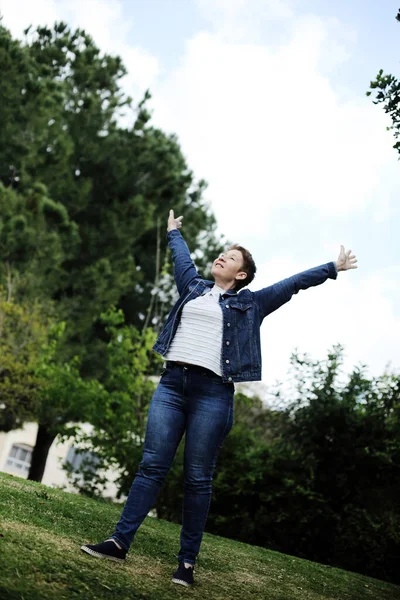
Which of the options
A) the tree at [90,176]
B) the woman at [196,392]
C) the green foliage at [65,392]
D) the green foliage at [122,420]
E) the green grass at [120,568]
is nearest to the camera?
the green grass at [120,568]

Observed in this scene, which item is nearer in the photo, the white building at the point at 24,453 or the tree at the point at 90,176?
the tree at the point at 90,176

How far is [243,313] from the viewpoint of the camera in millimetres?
4270

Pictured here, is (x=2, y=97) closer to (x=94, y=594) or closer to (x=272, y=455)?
(x=272, y=455)

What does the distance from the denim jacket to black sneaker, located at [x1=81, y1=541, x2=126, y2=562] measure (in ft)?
3.47

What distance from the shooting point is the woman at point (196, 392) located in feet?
13.4

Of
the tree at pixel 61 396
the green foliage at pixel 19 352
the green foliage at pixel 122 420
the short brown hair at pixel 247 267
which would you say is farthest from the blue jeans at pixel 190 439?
the green foliage at pixel 19 352

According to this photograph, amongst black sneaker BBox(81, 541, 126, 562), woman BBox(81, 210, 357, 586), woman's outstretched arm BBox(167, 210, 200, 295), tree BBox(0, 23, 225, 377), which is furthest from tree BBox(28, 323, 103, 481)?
black sneaker BBox(81, 541, 126, 562)

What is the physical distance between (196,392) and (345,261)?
1260 millimetres

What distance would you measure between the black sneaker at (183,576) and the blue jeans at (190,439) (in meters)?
0.12

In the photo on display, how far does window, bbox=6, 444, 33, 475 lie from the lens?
108 feet

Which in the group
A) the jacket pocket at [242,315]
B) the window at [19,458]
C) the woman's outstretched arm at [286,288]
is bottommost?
the window at [19,458]

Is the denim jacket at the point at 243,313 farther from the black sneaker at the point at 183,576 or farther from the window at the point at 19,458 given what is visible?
the window at the point at 19,458

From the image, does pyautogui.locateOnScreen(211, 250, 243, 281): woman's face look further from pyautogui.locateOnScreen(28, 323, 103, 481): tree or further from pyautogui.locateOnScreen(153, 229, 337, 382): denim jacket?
pyautogui.locateOnScreen(28, 323, 103, 481): tree

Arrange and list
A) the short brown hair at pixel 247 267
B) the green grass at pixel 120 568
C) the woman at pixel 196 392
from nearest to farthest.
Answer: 1. the green grass at pixel 120 568
2. the woman at pixel 196 392
3. the short brown hair at pixel 247 267
